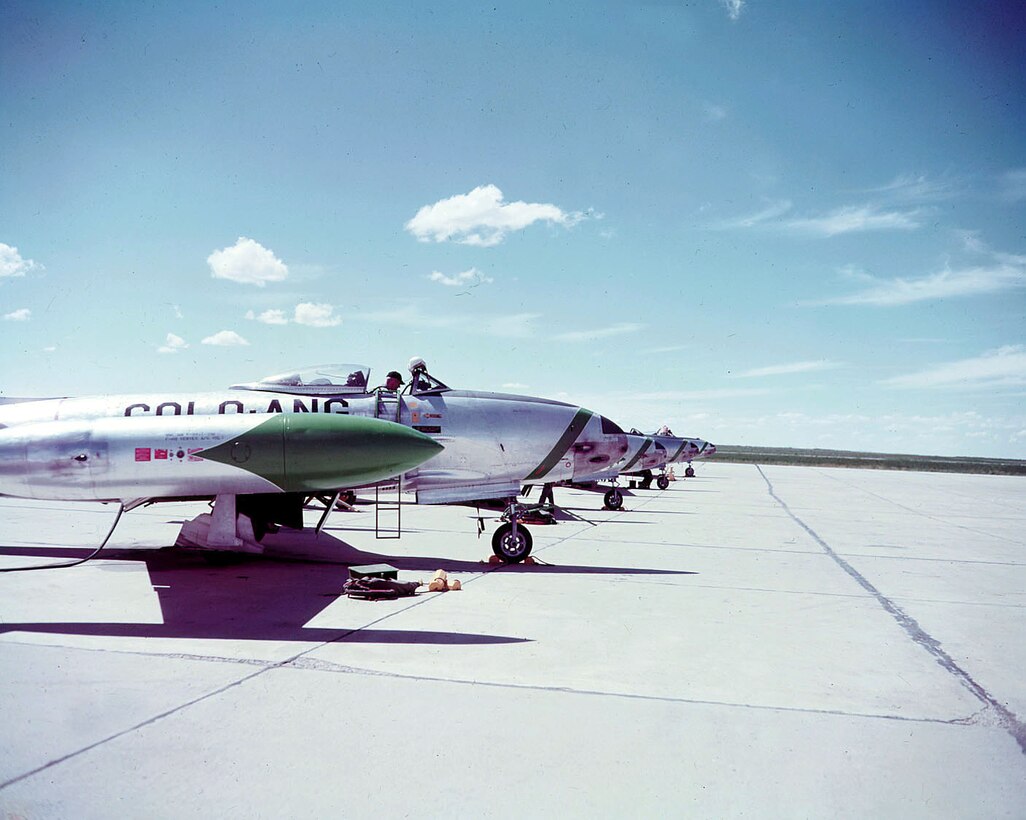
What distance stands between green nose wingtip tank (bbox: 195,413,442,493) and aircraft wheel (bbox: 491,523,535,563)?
3.09 metres

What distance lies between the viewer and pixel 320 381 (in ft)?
35.9

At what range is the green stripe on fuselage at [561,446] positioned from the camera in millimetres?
10977

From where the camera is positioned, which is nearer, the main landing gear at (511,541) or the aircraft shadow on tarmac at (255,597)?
the aircraft shadow on tarmac at (255,597)

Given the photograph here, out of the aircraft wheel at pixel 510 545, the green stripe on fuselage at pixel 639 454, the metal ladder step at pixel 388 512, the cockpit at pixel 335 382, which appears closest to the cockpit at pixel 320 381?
the cockpit at pixel 335 382

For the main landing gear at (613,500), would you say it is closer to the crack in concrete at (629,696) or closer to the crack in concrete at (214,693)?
the crack in concrete at (214,693)

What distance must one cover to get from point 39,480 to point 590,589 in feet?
20.9

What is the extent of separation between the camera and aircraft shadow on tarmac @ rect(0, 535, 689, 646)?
21.4 feet

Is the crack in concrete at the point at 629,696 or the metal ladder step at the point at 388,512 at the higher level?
the metal ladder step at the point at 388,512

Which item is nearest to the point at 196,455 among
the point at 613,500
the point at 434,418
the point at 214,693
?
the point at 434,418

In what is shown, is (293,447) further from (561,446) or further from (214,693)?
(561,446)

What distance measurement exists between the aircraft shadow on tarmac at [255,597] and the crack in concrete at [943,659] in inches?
105

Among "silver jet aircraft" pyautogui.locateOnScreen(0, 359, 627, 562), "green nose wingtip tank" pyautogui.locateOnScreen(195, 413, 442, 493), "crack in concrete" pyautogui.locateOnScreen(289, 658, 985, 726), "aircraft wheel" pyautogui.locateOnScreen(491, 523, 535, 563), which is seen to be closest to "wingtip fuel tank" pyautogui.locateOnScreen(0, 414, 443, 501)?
"green nose wingtip tank" pyautogui.locateOnScreen(195, 413, 442, 493)

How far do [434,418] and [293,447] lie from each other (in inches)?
115

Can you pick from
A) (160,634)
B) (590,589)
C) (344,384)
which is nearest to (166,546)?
(344,384)
